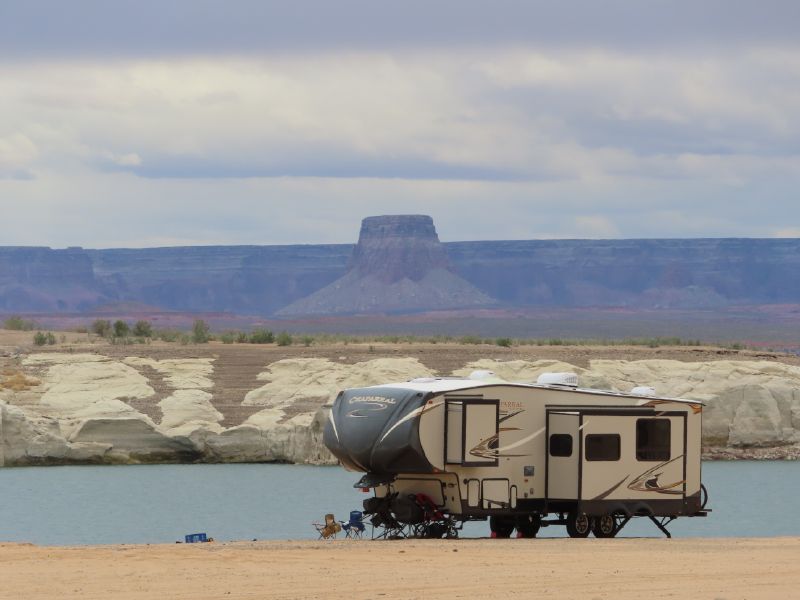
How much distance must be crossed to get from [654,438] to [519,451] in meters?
→ 2.13

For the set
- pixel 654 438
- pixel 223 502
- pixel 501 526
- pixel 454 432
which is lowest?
pixel 223 502

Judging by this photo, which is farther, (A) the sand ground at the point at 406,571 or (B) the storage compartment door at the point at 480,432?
(B) the storage compartment door at the point at 480,432

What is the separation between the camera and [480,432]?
73.5 feet

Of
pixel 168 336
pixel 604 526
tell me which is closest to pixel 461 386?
pixel 604 526

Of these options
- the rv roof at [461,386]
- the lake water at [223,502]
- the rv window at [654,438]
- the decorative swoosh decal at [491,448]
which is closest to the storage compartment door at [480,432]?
the decorative swoosh decal at [491,448]

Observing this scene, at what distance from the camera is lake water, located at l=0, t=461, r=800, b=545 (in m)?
31.2

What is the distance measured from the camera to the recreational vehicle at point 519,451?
22.2m

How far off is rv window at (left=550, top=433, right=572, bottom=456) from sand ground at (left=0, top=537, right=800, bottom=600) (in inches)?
89.0

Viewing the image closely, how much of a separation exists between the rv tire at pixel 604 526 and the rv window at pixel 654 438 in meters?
1.00

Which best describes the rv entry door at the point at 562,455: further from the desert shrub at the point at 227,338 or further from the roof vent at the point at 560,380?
the desert shrub at the point at 227,338

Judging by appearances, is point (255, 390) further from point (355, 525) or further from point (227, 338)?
point (355, 525)

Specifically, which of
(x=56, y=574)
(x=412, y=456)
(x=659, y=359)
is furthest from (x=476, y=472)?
(x=659, y=359)

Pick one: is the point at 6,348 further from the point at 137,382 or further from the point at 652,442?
the point at 652,442

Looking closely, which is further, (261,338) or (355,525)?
(261,338)
